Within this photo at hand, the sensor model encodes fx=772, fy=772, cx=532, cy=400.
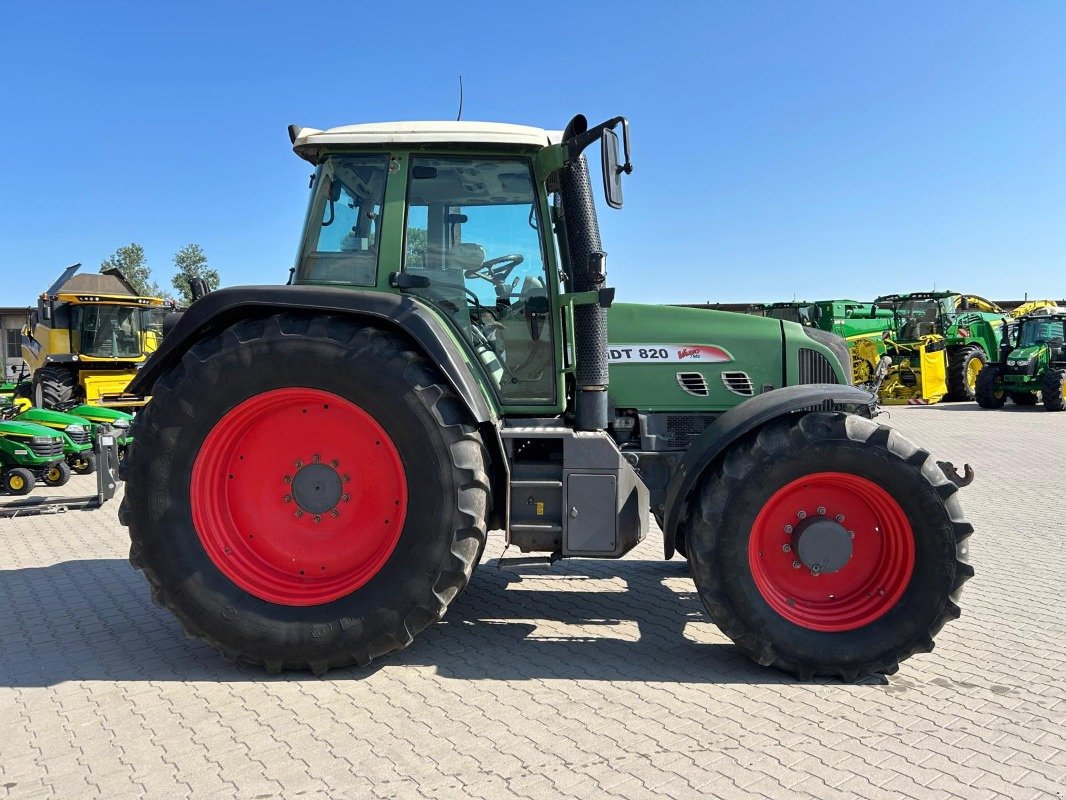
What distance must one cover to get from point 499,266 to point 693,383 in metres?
1.32

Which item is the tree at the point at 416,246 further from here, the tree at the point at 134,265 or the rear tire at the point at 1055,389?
the tree at the point at 134,265

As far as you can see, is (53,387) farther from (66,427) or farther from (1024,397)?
(1024,397)

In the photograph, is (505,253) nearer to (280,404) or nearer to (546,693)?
(280,404)

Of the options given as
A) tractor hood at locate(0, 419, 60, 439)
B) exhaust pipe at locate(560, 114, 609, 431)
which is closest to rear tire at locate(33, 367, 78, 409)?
tractor hood at locate(0, 419, 60, 439)

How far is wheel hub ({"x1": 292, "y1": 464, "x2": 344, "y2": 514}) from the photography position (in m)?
3.83

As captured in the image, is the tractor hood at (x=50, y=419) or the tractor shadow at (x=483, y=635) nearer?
the tractor shadow at (x=483, y=635)

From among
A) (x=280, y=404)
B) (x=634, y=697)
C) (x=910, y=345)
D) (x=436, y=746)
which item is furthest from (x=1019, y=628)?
(x=910, y=345)

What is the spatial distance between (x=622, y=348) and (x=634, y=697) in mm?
1914

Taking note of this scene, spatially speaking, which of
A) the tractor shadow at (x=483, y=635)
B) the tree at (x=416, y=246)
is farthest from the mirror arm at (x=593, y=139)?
the tractor shadow at (x=483, y=635)

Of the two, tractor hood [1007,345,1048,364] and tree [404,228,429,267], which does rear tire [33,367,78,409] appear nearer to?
tree [404,228,429,267]

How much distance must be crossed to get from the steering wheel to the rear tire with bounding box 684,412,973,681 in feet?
4.76

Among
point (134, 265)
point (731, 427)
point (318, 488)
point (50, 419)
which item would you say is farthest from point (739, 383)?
point (134, 265)

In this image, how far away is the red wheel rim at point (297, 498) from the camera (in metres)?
3.75

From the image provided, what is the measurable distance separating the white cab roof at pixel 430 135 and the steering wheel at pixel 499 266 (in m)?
0.55
